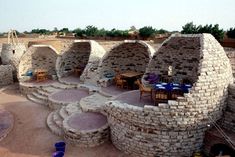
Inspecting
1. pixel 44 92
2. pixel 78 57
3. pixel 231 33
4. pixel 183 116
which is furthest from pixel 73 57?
pixel 231 33

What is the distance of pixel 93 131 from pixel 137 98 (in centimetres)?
255

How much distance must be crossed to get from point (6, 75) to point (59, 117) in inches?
370

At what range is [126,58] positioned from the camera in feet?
51.2

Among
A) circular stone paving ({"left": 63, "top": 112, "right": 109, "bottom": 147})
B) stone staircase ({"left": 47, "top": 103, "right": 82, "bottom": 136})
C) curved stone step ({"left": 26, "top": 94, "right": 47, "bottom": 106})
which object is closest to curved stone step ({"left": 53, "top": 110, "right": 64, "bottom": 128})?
stone staircase ({"left": 47, "top": 103, "right": 82, "bottom": 136})

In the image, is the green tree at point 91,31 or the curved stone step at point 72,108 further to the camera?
the green tree at point 91,31

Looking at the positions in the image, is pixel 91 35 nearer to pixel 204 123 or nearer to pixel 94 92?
pixel 94 92

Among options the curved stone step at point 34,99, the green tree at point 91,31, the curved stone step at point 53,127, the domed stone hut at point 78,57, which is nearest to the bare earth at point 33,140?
the curved stone step at point 53,127

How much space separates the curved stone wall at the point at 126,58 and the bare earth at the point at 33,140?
187 inches

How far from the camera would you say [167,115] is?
781cm

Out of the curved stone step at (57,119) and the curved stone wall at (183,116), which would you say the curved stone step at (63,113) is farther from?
the curved stone wall at (183,116)

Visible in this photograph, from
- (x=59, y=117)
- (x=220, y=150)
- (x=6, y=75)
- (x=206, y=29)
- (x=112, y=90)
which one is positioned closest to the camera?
(x=220, y=150)

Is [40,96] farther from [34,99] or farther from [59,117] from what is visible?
[59,117]

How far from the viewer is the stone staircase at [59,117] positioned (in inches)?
414

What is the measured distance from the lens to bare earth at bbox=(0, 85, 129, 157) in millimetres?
8977
